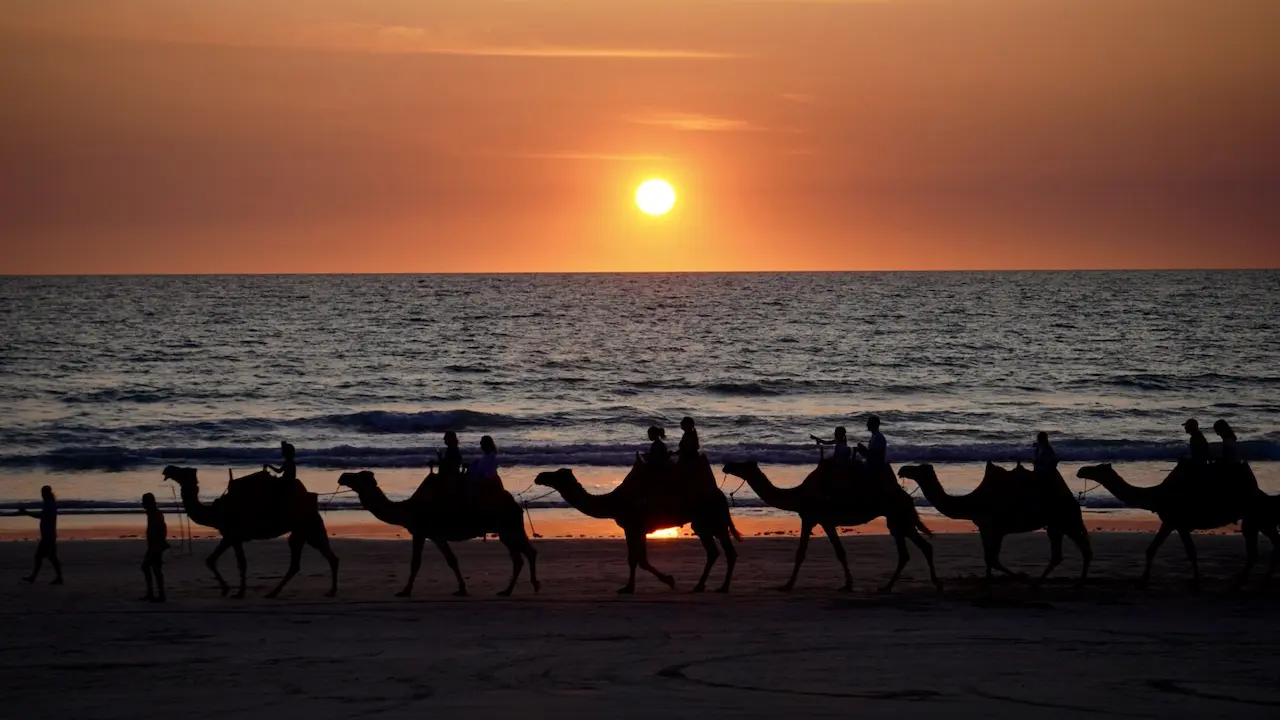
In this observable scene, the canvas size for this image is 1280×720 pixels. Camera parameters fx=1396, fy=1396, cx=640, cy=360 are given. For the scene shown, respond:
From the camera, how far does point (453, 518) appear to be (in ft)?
56.3

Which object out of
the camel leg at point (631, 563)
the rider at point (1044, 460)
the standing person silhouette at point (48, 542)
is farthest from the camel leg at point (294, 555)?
the rider at point (1044, 460)

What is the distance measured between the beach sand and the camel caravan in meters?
0.58

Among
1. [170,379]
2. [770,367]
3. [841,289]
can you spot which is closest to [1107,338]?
[770,367]

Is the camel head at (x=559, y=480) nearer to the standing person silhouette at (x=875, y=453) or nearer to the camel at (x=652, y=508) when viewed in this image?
the camel at (x=652, y=508)

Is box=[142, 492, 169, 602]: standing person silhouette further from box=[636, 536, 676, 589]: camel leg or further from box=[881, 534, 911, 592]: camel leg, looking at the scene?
box=[881, 534, 911, 592]: camel leg

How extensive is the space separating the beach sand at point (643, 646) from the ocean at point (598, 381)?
1362 cm

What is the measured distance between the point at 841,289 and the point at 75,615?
135 meters

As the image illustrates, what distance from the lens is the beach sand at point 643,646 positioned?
37.6ft

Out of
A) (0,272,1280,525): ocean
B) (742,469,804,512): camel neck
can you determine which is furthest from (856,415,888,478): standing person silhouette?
(0,272,1280,525): ocean

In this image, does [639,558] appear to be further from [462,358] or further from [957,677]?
[462,358]

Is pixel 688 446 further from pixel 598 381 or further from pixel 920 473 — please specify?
pixel 598 381

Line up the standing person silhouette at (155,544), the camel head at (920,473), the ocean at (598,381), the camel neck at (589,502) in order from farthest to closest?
the ocean at (598,381) < the camel head at (920,473) < the camel neck at (589,502) < the standing person silhouette at (155,544)

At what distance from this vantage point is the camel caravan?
17.1m

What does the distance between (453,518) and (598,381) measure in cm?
4503
